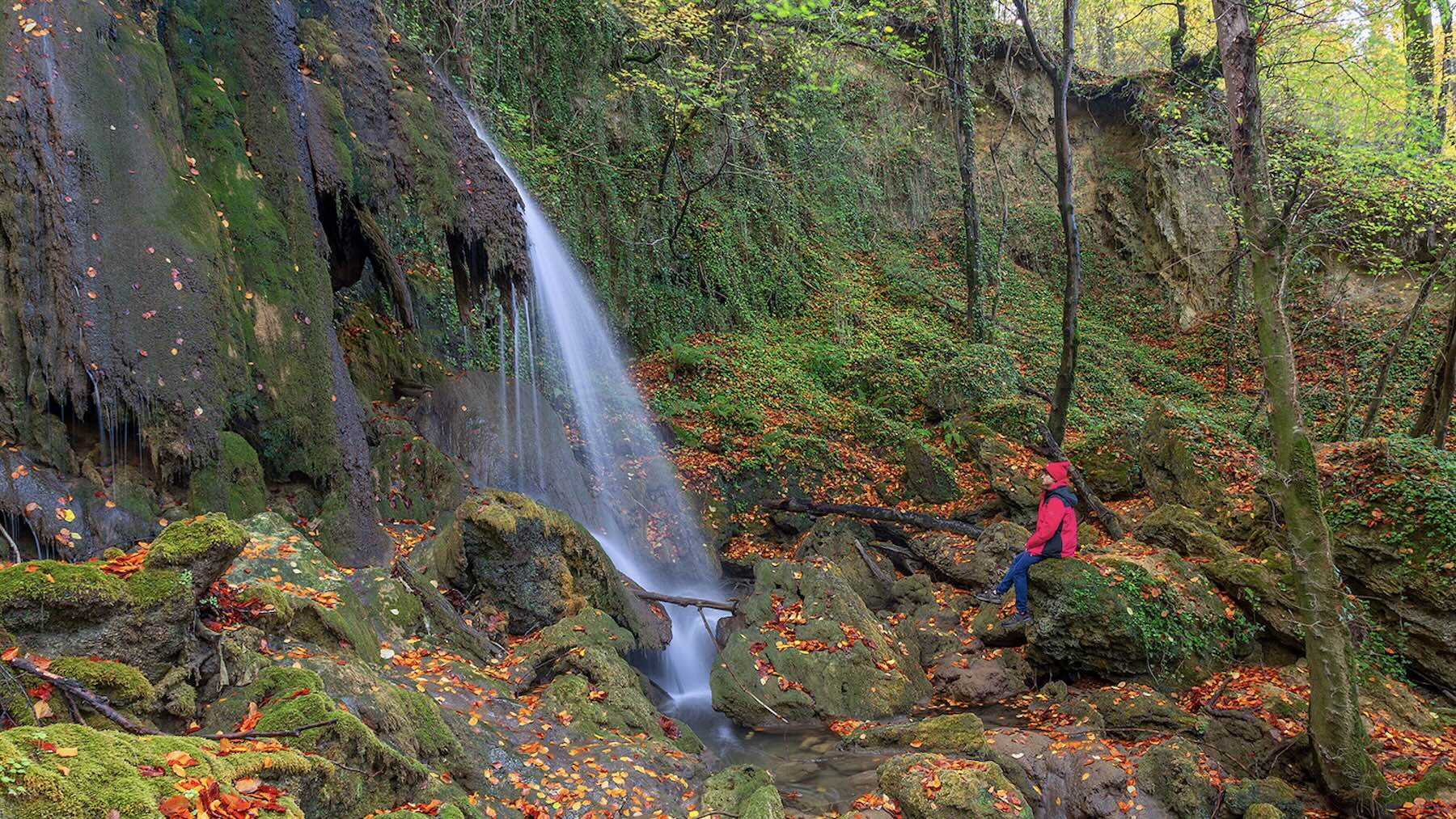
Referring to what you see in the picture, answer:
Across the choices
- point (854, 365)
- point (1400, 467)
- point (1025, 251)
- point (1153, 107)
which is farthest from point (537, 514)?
point (1153, 107)

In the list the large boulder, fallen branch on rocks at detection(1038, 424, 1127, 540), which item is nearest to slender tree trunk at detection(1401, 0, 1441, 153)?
fallen branch on rocks at detection(1038, 424, 1127, 540)

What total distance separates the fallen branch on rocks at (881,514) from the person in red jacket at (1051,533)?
9.84 feet

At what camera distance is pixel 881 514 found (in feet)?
42.9

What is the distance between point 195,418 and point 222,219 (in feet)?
7.08

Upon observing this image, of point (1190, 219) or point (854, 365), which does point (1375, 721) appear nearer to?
point (854, 365)

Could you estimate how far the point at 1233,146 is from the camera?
6.12 m

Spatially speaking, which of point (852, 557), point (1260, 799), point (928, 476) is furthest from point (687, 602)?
point (1260, 799)

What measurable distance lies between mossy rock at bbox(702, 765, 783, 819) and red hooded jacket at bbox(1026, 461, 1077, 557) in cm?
446

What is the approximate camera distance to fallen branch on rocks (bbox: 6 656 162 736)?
3057 mm

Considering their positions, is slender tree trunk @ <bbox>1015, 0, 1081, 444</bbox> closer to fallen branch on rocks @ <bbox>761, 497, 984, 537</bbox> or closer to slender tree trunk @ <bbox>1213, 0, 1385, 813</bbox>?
fallen branch on rocks @ <bbox>761, 497, 984, 537</bbox>

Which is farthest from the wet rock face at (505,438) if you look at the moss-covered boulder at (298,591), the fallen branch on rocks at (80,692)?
the fallen branch on rocks at (80,692)

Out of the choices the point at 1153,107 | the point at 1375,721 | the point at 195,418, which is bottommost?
the point at 1375,721

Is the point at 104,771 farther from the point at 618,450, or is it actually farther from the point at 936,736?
the point at 618,450

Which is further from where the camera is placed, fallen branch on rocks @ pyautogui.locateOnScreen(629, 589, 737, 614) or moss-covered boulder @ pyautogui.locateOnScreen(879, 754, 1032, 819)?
fallen branch on rocks @ pyautogui.locateOnScreen(629, 589, 737, 614)
